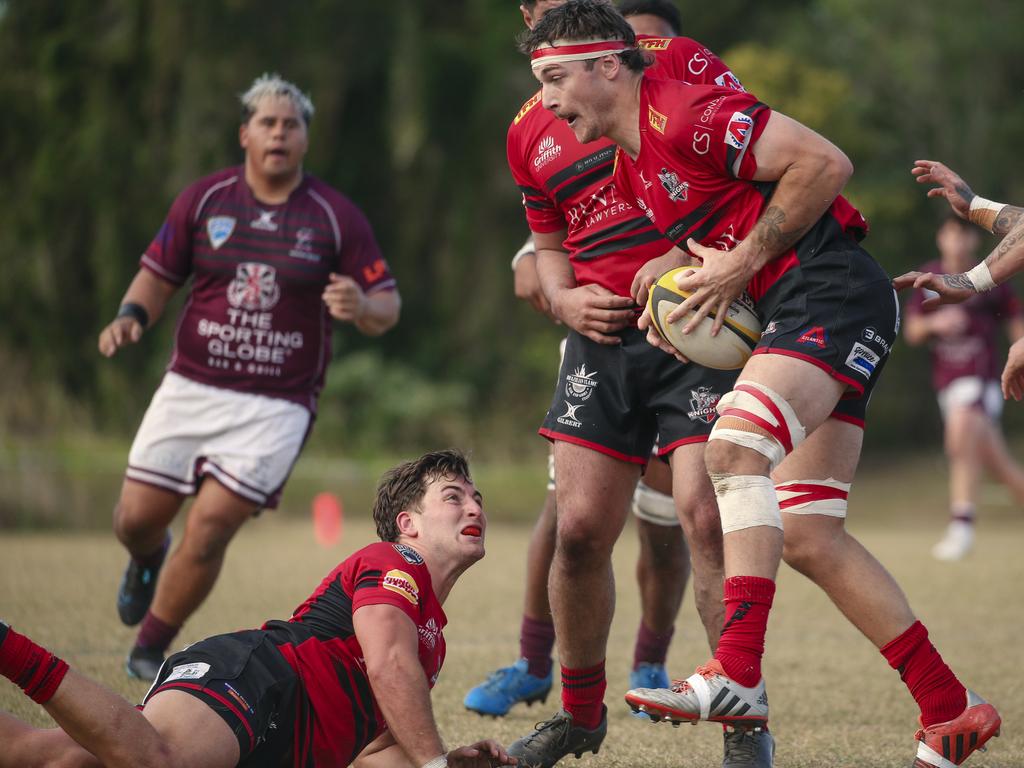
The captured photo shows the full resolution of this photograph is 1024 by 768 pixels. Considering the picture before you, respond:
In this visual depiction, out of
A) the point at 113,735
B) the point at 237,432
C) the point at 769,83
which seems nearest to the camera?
the point at 113,735

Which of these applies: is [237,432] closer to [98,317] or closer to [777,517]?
[777,517]

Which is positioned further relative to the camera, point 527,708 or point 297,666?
point 527,708

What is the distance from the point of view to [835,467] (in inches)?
153

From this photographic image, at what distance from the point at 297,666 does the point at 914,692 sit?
1672 millimetres

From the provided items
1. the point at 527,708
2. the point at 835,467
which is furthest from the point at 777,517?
the point at 527,708

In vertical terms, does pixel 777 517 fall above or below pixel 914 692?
above

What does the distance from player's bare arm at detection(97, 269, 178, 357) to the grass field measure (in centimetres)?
134

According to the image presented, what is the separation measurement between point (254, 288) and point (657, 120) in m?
2.79

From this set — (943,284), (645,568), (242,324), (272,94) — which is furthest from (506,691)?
(272,94)

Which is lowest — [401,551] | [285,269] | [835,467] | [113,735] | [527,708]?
[527,708]

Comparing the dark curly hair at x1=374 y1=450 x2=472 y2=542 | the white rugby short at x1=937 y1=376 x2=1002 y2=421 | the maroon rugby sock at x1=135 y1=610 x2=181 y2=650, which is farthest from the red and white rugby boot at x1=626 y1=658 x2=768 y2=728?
the white rugby short at x1=937 y1=376 x2=1002 y2=421

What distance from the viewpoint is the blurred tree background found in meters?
15.6


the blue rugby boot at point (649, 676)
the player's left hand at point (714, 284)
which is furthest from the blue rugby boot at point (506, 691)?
the player's left hand at point (714, 284)

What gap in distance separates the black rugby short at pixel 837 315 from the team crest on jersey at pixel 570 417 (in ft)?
2.40
